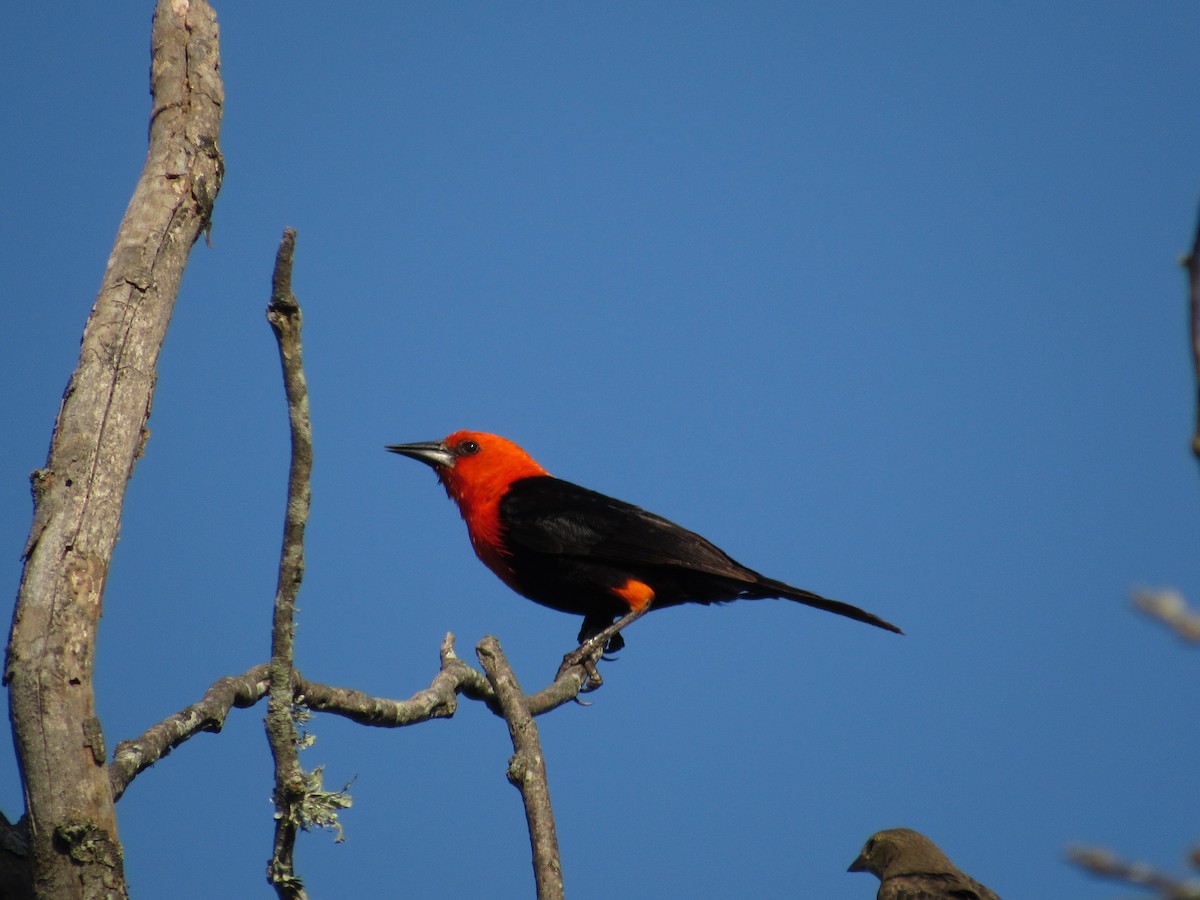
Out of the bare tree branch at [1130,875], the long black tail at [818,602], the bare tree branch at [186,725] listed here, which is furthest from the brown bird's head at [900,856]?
the bare tree branch at [1130,875]

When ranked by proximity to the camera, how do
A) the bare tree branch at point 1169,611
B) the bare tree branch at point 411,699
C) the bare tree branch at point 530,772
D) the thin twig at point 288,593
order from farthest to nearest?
the bare tree branch at point 411,699 < the bare tree branch at point 530,772 < the thin twig at point 288,593 < the bare tree branch at point 1169,611

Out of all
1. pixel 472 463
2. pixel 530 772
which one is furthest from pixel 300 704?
pixel 472 463

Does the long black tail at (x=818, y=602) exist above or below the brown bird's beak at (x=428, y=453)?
below

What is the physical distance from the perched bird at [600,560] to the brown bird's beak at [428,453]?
59cm

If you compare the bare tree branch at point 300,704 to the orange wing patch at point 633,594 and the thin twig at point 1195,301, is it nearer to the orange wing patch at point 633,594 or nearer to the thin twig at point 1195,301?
the orange wing patch at point 633,594

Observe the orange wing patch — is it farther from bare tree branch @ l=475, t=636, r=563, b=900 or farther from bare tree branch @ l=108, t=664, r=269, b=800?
bare tree branch @ l=108, t=664, r=269, b=800

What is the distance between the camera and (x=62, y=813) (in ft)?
11.1

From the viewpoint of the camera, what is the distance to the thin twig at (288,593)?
11.0 feet

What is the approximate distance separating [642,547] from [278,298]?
13.2 feet

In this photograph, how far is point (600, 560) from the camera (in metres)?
7.08

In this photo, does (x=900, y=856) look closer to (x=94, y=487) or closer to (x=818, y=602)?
(x=818, y=602)

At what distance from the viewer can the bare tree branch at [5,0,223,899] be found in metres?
3.41

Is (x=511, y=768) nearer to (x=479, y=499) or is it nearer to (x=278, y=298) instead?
(x=278, y=298)

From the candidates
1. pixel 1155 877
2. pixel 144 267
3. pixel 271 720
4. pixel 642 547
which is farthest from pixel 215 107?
pixel 1155 877
